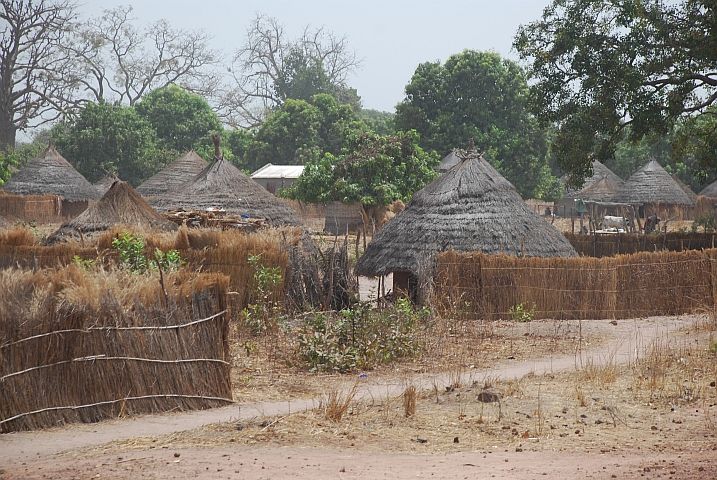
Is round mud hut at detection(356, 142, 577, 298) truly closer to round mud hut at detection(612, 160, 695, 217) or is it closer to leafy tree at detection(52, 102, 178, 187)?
round mud hut at detection(612, 160, 695, 217)

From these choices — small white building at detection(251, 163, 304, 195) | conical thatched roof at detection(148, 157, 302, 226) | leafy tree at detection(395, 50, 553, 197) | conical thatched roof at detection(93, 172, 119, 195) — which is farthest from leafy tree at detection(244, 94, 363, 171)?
conical thatched roof at detection(148, 157, 302, 226)

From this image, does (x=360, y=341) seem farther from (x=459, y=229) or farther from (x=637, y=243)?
(x=637, y=243)

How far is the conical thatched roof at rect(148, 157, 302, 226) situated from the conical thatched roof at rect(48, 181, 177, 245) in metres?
4.10

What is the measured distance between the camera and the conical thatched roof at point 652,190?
39594mm

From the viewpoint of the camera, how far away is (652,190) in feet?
130

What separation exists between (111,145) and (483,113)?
66.1 ft

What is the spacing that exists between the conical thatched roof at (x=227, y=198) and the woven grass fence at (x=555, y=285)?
10224 mm

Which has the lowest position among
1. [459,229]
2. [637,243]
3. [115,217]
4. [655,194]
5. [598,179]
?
[637,243]

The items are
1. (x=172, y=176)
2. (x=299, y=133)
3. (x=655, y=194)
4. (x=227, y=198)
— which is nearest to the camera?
(x=227, y=198)

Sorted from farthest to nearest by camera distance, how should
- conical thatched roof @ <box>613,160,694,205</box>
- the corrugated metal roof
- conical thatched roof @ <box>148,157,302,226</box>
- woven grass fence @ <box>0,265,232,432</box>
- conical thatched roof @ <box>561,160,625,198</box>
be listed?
1. conical thatched roof @ <box>561,160,625,198</box>
2. the corrugated metal roof
3. conical thatched roof @ <box>613,160,694,205</box>
4. conical thatched roof @ <box>148,157,302,226</box>
5. woven grass fence @ <box>0,265,232,432</box>

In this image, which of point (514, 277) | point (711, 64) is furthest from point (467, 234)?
point (711, 64)

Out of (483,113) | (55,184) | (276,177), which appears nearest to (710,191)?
(483,113)

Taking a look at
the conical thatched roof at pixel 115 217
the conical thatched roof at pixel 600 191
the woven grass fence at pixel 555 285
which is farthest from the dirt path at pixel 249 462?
the conical thatched roof at pixel 600 191

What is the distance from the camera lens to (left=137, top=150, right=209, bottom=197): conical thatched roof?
1246 inches
